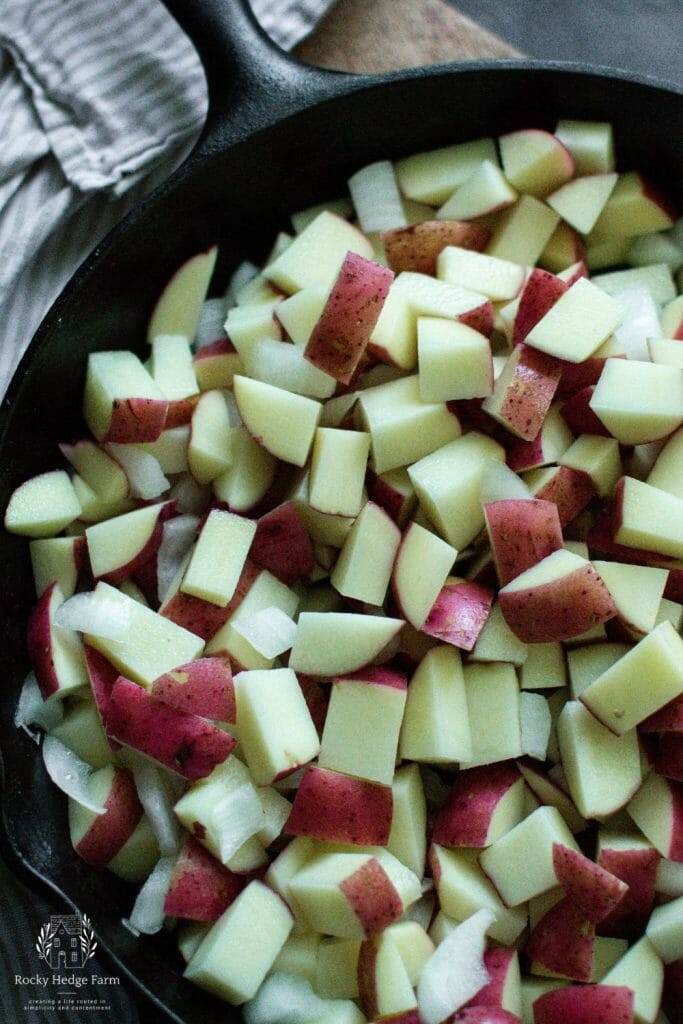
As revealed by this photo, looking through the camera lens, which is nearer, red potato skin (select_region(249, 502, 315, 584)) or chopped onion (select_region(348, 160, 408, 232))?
red potato skin (select_region(249, 502, 315, 584))

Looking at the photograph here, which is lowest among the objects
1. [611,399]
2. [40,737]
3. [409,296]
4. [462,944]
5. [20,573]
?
[462,944]

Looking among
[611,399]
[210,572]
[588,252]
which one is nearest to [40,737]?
[210,572]

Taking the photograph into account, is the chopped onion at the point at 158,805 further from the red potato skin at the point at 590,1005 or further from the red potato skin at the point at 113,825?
the red potato skin at the point at 590,1005

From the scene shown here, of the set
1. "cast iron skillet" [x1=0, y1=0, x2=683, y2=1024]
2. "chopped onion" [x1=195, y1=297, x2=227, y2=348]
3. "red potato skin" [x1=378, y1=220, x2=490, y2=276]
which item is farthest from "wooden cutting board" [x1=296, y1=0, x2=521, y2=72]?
"chopped onion" [x1=195, y1=297, x2=227, y2=348]

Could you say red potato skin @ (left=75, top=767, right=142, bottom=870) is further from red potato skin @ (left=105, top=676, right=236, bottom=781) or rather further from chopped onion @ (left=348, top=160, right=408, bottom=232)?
chopped onion @ (left=348, top=160, right=408, bottom=232)

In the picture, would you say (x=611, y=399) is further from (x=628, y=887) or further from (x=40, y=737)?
(x=40, y=737)

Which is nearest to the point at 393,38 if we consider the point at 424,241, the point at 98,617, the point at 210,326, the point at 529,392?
the point at 424,241
